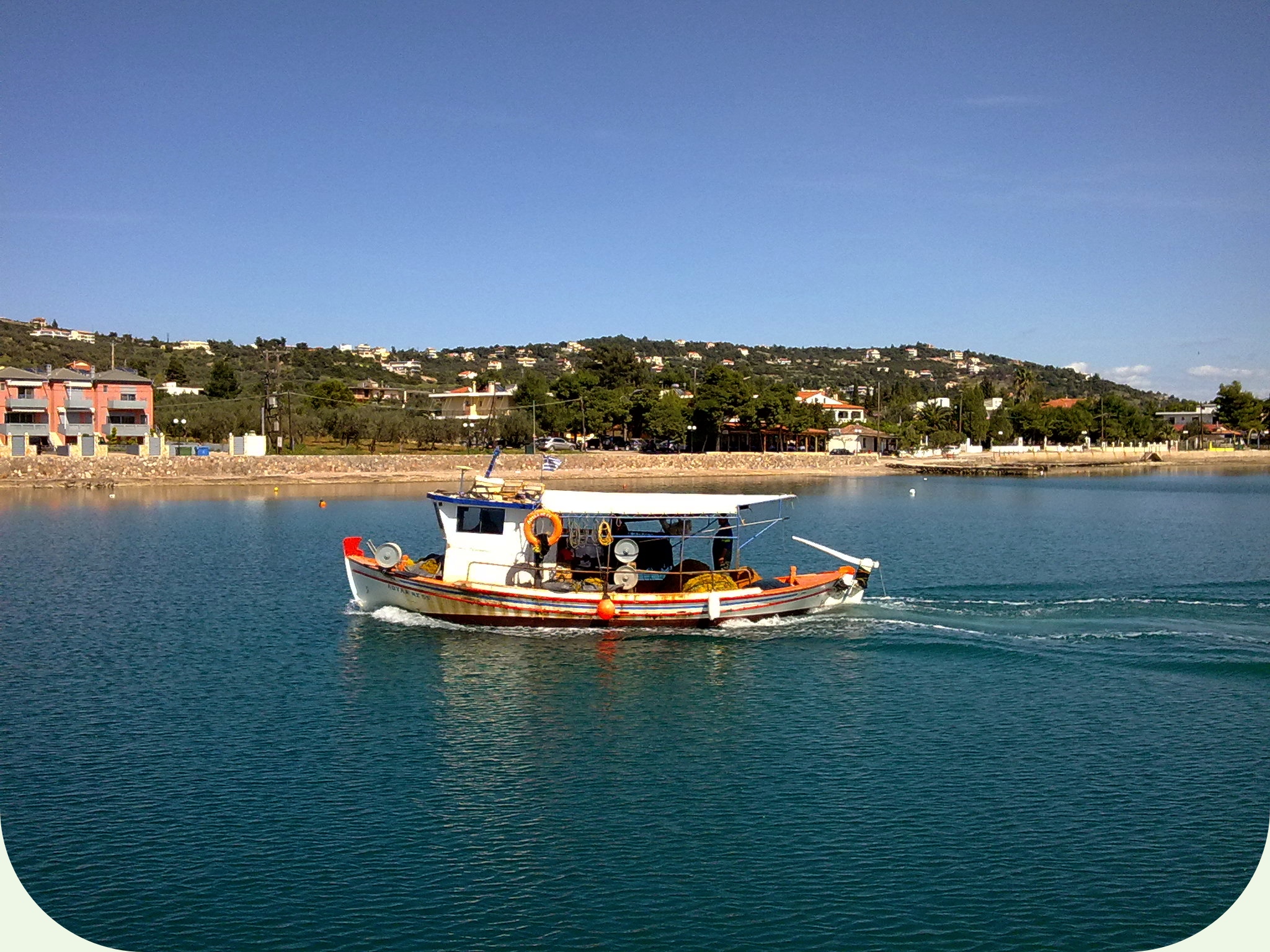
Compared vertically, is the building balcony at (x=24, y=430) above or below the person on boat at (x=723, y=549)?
above

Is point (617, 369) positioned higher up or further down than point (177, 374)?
further down

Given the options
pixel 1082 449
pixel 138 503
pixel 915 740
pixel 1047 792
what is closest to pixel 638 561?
pixel 915 740

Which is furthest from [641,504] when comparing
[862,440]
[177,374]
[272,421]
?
[177,374]

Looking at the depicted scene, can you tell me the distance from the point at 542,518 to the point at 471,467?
189 feet

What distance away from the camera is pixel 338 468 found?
86125 millimetres

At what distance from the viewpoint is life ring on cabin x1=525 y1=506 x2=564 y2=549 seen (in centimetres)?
2844

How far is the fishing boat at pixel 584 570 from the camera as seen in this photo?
93.1 feet

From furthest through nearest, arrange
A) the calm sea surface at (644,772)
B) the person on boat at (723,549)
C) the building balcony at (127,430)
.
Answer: the building balcony at (127,430)
the person on boat at (723,549)
the calm sea surface at (644,772)

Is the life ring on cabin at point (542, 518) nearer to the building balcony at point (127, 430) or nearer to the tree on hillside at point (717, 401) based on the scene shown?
the building balcony at point (127, 430)

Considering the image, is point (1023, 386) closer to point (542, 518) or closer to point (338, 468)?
point (338, 468)

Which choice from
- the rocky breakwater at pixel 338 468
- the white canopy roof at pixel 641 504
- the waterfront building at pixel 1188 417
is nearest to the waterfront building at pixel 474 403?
the rocky breakwater at pixel 338 468

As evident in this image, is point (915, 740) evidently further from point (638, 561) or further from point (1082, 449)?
point (1082, 449)

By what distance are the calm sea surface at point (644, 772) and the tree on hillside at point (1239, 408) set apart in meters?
132

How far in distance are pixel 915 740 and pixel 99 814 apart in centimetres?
1411
